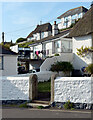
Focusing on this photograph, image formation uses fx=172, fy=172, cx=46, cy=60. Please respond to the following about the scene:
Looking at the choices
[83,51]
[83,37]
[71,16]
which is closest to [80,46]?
[83,51]

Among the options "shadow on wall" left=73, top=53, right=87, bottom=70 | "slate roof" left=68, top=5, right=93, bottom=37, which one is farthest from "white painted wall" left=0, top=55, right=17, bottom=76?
"slate roof" left=68, top=5, right=93, bottom=37

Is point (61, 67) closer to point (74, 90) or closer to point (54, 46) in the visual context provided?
point (74, 90)

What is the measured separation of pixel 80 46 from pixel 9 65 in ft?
26.2

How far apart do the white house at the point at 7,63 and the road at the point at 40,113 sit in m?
9.94

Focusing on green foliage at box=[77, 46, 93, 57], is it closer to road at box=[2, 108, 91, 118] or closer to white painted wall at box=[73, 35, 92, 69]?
white painted wall at box=[73, 35, 92, 69]

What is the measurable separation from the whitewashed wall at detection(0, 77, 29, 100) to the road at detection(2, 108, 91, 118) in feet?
3.76

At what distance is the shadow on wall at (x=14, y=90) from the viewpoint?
9617 millimetres

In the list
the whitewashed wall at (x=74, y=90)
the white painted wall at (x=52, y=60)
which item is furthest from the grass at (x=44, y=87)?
the white painted wall at (x=52, y=60)

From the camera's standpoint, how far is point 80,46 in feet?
61.4

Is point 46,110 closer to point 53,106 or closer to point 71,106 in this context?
point 53,106

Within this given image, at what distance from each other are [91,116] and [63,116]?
1.21m

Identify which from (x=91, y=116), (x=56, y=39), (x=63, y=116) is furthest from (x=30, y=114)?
(x=56, y=39)

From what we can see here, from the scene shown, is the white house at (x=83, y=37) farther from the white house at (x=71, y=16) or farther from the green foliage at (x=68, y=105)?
the white house at (x=71, y=16)

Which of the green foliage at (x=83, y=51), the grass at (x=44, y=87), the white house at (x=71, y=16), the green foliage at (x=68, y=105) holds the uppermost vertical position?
the white house at (x=71, y=16)
